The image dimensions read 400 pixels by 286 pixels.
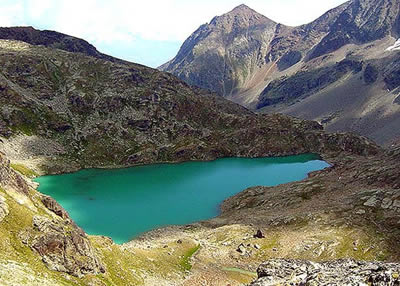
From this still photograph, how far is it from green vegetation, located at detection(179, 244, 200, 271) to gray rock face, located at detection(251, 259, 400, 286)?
37.6m

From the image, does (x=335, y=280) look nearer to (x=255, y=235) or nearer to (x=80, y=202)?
(x=255, y=235)

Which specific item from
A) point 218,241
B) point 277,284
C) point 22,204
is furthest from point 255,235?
point 277,284

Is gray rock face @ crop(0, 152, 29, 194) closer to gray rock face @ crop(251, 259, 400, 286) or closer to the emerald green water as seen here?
the emerald green water

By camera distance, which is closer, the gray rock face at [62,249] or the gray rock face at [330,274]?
the gray rock face at [330,274]

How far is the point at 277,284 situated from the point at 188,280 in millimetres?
37567

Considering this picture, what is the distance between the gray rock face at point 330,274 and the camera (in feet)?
70.1

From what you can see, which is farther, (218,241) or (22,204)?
(218,241)

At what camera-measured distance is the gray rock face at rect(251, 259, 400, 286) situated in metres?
21.4

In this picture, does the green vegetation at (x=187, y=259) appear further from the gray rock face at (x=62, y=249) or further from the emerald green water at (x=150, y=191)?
the emerald green water at (x=150, y=191)

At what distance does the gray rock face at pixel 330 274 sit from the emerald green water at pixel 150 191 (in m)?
68.8

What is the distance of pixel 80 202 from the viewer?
130 metres

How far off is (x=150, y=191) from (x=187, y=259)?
7695cm

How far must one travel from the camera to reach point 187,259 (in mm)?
72375

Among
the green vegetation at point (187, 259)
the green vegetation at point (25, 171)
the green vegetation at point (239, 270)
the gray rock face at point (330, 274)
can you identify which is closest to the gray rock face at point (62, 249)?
the green vegetation at point (187, 259)
